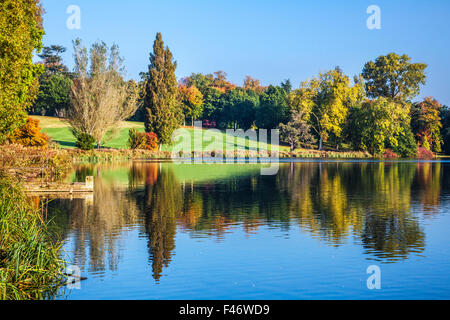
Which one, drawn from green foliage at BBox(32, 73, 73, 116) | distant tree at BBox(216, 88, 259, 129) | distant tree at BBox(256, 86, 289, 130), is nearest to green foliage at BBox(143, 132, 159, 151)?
green foliage at BBox(32, 73, 73, 116)

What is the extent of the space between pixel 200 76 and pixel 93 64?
251 feet

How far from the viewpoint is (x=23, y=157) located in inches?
1145

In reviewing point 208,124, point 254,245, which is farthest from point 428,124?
point 254,245

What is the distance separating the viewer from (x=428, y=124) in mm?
99188

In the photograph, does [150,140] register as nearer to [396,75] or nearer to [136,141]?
[136,141]

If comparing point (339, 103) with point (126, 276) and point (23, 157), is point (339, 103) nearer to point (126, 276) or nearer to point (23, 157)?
point (23, 157)

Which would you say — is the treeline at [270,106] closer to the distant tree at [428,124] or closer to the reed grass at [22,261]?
the distant tree at [428,124]

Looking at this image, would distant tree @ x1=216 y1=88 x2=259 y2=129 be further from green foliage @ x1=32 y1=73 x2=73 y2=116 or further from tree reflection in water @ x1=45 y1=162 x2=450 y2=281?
tree reflection in water @ x1=45 y1=162 x2=450 y2=281

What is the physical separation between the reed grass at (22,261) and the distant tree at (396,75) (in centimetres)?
9804

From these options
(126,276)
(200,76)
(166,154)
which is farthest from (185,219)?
(200,76)

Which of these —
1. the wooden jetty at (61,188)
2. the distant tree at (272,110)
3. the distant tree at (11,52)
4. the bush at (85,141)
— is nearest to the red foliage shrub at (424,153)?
the distant tree at (272,110)

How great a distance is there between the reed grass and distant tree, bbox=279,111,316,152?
259ft

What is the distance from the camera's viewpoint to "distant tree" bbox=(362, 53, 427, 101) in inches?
3967
